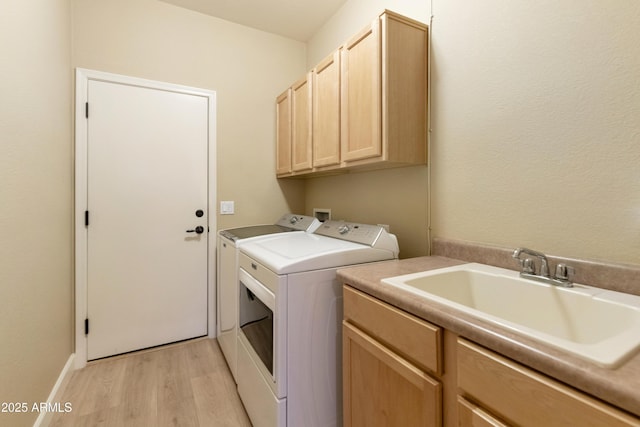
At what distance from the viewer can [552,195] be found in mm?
1082

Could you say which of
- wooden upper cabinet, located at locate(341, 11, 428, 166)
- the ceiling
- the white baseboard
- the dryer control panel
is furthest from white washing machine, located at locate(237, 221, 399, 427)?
the ceiling

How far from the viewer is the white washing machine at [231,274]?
1.80m

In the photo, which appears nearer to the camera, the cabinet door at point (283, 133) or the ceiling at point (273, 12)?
the ceiling at point (273, 12)

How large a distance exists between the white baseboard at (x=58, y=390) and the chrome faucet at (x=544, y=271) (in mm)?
2233

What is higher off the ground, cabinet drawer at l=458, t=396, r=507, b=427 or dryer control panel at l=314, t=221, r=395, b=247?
dryer control panel at l=314, t=221, r=395, b=247

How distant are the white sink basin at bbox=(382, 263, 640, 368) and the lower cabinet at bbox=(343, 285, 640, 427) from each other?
0.27ft

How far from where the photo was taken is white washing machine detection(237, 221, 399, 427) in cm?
120

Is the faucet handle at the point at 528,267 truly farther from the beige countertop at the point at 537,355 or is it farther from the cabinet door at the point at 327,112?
the cabinet door at the point at 327,112

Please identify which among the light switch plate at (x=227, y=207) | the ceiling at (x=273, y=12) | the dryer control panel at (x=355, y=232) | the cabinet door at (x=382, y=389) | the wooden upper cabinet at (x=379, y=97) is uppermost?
the ceiling at (x=273, y=12)

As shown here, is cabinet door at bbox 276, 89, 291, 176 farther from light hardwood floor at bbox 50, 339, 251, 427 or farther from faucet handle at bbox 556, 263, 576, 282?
faucet handle at bbox 556, 263, 576, 282

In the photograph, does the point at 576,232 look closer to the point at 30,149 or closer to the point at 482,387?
the point at 482,387

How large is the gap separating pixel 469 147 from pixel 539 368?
106 centimetres

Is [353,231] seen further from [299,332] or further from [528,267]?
[528,267]

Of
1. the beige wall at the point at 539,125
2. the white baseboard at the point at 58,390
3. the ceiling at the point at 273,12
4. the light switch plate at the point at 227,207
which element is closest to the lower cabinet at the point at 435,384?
the beige wall at the point at 539,125
